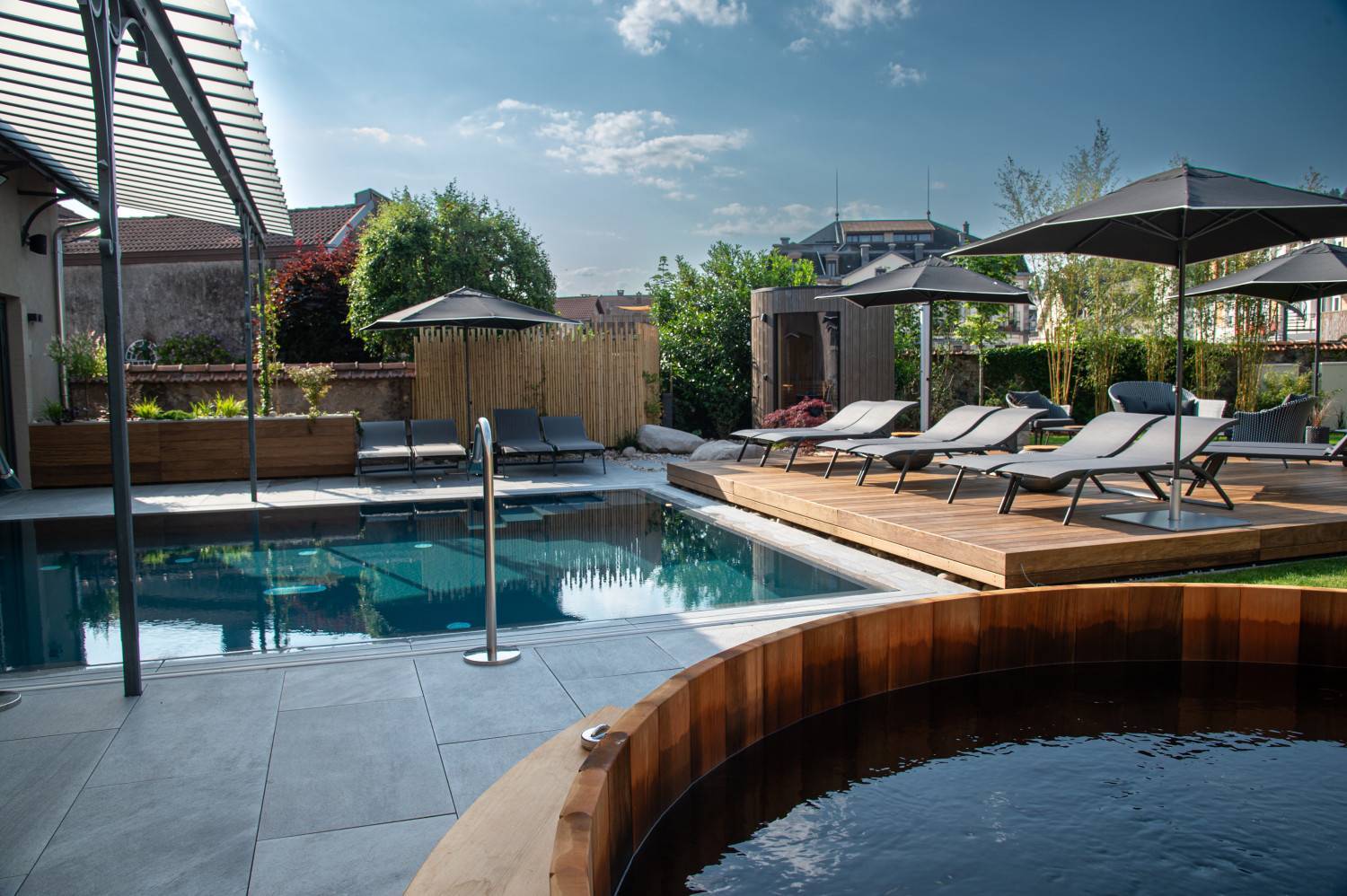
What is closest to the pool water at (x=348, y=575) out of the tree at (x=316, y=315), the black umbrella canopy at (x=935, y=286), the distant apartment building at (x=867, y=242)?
the black umbrella canopy at (x=935, y=286)

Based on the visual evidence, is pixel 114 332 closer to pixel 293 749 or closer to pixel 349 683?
pixel 349 683

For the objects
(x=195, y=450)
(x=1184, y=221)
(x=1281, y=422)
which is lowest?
(x=195, y=450)

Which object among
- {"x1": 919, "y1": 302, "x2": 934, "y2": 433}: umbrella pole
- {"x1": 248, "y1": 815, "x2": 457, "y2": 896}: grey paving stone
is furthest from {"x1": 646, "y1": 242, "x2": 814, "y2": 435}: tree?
{"x1": 248, "y1": 815, "x2": 457, "y2": 896}: grey paving stone

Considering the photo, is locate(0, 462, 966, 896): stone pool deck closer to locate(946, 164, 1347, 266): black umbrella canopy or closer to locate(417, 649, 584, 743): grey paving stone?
locate(417, 649, 584, 743): grey paving stone

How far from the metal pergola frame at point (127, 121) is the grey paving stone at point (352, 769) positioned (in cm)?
96

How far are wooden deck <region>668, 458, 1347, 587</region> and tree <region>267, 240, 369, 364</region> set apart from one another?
12254 millimetres

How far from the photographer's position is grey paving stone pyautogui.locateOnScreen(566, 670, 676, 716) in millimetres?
3428

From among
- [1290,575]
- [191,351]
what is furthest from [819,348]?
[191,351]

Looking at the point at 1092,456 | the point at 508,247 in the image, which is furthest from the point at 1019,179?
the point at 1092,456

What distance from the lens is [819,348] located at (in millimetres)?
13930

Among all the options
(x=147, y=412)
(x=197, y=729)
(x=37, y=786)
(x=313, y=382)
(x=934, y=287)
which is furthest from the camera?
(x=313, y=382)

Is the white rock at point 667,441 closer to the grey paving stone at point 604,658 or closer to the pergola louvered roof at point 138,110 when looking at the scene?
the pergola louvered roof at point 138,110

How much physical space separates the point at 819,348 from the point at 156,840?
1237 centimetres

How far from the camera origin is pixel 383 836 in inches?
95.3
